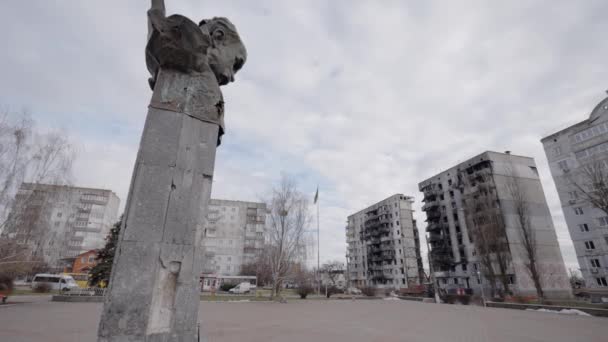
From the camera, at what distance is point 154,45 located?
9.42 feet

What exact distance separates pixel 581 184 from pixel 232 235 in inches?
2179

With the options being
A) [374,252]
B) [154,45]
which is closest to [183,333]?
[154,45]

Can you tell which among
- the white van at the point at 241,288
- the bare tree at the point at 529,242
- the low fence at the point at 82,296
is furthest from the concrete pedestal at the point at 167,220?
the white van at the point at 241,288

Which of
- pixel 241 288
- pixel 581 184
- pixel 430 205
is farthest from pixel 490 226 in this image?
pixel 241 288

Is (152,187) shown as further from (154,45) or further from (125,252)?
(154,45)

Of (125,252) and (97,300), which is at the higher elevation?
(125,252)

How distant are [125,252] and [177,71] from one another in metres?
1.91

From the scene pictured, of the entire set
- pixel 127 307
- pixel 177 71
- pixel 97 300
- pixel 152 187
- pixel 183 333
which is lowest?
pixel 97 300

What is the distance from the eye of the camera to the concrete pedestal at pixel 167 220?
2295 mm

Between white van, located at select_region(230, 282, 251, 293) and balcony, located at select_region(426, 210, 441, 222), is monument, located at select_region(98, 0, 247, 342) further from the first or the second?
balcony, located at select_region(426, 210, 441, 222)

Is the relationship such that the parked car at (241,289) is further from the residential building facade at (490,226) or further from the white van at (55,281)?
the residential building facade at (490,226)

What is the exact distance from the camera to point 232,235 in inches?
2320

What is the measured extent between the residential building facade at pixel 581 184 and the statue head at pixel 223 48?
39.1m

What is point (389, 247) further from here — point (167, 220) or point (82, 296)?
point (167, 220)
